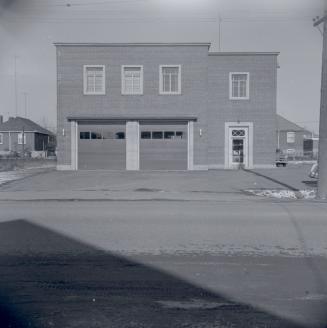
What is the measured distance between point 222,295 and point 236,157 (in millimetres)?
28784

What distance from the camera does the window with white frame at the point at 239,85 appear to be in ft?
110

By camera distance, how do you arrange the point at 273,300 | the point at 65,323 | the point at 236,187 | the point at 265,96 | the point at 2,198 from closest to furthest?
the point at 65,323, the point at 273,300, the point at 2,198, the point at 236,187, the point at 265,96

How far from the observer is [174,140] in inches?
1214

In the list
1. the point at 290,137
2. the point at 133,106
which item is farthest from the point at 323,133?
the point at 290,137

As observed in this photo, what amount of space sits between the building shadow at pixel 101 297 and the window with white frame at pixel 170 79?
80.9 ft

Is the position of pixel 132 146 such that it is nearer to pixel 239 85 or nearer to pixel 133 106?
pixel 133 106

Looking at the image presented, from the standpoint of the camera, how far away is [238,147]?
33875 millimetres

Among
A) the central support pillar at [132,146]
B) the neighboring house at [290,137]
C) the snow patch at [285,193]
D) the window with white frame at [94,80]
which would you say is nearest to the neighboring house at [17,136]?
the neighboring house at [290,137]

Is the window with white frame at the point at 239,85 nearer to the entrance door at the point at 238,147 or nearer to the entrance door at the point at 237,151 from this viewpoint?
the entrance door at the point at 238,147

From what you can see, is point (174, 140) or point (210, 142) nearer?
point (174, 140)

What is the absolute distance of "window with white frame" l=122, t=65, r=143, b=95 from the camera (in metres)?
31.4

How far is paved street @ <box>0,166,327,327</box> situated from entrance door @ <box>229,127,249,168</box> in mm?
21420

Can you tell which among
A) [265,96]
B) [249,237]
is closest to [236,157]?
[265,96]

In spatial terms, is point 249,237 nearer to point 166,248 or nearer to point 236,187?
point 166,248
